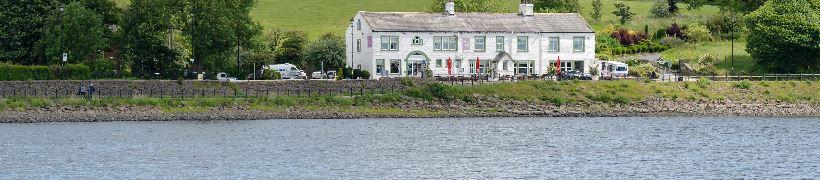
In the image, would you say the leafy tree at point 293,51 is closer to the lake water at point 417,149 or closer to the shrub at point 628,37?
the shrub at point 628,37

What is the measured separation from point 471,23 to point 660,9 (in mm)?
47179

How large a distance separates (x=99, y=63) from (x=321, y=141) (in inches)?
1207

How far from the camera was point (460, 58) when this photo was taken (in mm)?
122062

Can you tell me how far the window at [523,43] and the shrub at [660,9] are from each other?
44.7 metres

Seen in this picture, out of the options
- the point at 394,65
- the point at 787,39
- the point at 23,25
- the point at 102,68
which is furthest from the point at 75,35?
the point at 787,39

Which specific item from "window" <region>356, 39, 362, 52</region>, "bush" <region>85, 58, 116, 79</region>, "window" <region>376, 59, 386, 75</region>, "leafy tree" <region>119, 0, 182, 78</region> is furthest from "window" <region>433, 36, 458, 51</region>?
"bush" <region>85, 58, 116, 79</region>

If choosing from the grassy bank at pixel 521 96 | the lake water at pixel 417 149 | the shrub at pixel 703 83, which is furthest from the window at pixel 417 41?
the shrub at pixel 703 83

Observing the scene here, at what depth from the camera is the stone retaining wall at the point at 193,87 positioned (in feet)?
341

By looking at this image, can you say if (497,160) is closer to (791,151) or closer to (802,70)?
(791,151)

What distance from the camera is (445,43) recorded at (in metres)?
122

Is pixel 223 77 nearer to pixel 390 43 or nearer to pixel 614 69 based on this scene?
pixel 390 43

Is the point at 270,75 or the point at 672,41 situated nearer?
the point at 270,75

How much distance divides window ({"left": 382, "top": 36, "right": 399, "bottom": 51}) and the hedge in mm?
21423

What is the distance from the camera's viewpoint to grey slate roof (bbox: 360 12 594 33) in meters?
121
